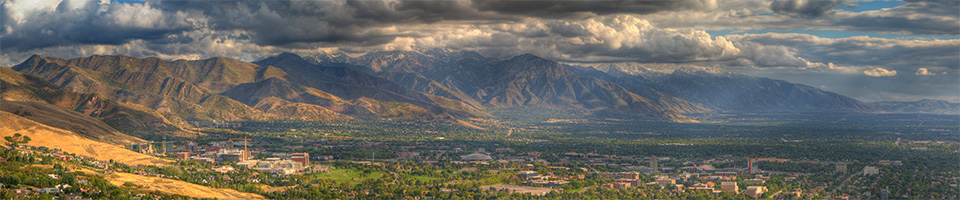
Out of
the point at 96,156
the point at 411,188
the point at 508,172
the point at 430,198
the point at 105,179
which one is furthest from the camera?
the point at 508,172

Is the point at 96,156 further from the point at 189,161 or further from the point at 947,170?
the point at 947,170

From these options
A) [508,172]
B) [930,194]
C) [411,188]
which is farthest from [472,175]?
[930,194]

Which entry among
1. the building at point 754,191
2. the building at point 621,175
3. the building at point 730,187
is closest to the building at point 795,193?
the building at point 754,191

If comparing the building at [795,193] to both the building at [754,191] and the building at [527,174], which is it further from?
the building at [527,174]

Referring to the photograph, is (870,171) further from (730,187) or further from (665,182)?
(665,182)

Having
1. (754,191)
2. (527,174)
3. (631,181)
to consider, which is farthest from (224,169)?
(754,191)

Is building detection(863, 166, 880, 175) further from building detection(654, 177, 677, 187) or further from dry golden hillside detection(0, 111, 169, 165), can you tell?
dry golden hillside detection(0, 111, 169, 165)
